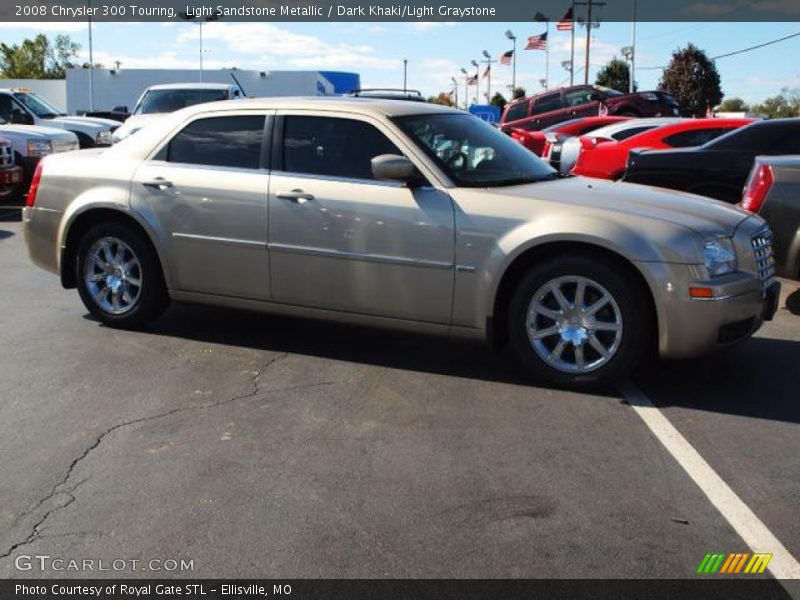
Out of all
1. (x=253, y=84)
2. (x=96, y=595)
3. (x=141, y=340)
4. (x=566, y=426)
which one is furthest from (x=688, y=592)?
(x=253, y=84)

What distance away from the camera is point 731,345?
16.4 feet

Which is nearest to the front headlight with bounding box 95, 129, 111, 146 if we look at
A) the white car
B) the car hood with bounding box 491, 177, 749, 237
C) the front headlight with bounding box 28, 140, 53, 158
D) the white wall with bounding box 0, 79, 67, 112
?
the white car

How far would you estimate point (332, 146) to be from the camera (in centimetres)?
567

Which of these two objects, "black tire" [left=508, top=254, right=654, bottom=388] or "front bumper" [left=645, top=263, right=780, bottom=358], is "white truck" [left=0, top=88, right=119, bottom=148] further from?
"front bumper" [left=645, top=263, right=780, bottom=358]

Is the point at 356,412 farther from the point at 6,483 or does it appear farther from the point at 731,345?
the point at 731,345

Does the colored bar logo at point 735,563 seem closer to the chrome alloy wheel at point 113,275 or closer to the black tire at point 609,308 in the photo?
the black tire at point 609,308

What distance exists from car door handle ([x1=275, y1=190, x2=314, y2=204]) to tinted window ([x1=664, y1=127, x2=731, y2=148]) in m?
7.33

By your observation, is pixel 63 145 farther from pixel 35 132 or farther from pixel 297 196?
pixel 297 196

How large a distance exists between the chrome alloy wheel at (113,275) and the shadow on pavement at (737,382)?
3.57 metres

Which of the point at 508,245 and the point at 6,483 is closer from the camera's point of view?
the point at 6,483

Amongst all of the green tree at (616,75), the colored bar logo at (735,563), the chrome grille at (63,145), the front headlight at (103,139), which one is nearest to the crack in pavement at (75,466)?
the colored bar logo at (735,563)

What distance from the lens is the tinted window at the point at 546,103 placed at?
22.5 metres

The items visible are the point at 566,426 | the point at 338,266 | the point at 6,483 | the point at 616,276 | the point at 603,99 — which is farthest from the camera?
the point at 603,99

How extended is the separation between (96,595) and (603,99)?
19.4 m
